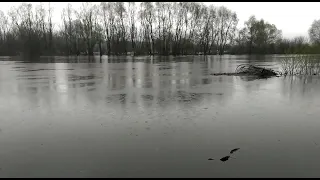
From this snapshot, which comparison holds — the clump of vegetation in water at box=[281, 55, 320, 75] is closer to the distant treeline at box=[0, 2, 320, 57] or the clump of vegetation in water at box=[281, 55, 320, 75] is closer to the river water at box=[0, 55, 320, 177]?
the river water at box=[0, 55, 320, 177]

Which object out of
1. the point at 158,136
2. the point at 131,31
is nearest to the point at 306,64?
the point at 158,136

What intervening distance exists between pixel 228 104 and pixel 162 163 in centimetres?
524

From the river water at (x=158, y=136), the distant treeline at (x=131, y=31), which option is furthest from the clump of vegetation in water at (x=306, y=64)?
the distant treeline at (x=131, y=31)

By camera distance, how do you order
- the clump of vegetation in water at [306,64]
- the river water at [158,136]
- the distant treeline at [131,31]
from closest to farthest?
1. the river water at [158,136]
2. the clump of vegetation in water at [306,64]
3. the distant treeline at [131,31]

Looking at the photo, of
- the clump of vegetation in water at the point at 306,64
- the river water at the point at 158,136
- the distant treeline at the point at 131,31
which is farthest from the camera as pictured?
the distant treeline at the point at 131,31

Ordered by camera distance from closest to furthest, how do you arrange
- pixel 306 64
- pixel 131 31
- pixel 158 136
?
1. pixel 158 136
2. pixel 306 64
3. pixel 131 31

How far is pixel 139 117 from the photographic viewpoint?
7.50 meters

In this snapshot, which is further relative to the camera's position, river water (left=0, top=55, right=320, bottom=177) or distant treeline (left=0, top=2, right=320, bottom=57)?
distant treeline (left=0, top=2, right=320, bottom=57)

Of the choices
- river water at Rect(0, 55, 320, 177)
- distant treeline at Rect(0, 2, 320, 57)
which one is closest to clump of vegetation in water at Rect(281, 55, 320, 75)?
river water at Rect(0, 55, 320, 177)

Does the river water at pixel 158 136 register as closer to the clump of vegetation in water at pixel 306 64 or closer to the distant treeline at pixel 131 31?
the clump of vegetation in water at pixel 306 64

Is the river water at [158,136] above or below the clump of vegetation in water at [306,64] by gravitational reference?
below

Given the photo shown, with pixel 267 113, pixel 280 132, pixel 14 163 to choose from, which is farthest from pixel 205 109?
pixel 14 163

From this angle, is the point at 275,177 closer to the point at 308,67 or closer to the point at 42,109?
the point at 42,109

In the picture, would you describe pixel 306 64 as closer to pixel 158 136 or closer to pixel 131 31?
pixel 158 136
